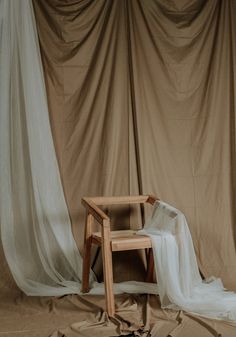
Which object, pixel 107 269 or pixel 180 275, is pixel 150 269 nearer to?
pixel 180 275

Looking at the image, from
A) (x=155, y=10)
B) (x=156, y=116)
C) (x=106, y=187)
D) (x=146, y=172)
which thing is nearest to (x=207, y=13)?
(x=155, y=10)

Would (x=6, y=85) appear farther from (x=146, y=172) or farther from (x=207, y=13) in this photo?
(x=207, y=13)

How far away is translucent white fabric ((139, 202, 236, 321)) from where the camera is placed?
7.07 ft

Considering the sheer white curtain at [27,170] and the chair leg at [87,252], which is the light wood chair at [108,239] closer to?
the chair leg at [87,252]

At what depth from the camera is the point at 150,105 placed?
2.74 metres

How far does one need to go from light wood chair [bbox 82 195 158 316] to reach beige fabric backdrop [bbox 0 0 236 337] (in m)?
0.16

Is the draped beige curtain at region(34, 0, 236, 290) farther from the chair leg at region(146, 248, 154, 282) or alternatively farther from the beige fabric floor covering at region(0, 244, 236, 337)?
the beige fabric floor covering at region(0, 244, 236, 337)

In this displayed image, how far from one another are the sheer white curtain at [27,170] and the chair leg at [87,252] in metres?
0.06

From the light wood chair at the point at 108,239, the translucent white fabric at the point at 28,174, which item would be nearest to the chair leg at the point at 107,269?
the light wood chair at the point at 108,239

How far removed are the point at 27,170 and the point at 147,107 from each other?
896 millimetres

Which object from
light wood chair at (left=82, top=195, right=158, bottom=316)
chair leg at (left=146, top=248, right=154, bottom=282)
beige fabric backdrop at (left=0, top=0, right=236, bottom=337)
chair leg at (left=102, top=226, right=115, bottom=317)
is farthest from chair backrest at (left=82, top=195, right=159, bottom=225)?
chair leg at (left=146, top=248, right=154, bottom=282)

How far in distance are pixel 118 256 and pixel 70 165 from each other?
692mm

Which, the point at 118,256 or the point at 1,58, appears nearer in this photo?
the point at 1,58

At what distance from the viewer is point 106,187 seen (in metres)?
2.68
